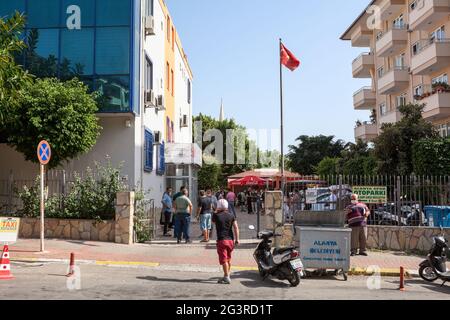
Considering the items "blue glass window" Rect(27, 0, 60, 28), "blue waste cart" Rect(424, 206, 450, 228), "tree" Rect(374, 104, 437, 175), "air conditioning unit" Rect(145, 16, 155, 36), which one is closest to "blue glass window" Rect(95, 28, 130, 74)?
"blue glass window" Rect(27, 0, 60, 28)

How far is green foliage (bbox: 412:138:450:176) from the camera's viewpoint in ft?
70.9

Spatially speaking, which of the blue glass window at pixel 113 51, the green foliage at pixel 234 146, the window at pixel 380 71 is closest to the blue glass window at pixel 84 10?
the blue glass window at pixel 113 51

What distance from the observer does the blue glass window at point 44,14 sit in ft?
60.4

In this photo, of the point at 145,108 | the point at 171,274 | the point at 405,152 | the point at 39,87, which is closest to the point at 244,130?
the point at 405,152

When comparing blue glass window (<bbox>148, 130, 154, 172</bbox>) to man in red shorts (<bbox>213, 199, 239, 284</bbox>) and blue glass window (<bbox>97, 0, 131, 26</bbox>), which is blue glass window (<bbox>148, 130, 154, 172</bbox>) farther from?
man in red shorts (<bbox>213, 199, 239, 284</bbox>)

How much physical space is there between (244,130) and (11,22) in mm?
44909

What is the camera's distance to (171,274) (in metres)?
11.0

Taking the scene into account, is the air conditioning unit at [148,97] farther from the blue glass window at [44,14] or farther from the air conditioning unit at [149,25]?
the blue glass window at [44,14]

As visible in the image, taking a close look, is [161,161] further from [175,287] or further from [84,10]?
[175,287]

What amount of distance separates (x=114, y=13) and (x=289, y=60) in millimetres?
6669

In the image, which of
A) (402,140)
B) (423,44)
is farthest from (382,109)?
(402,140)

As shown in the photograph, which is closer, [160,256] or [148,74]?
[160,256]

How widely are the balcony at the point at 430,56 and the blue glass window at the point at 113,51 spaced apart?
1882 centimetres

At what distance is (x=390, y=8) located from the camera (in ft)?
120
